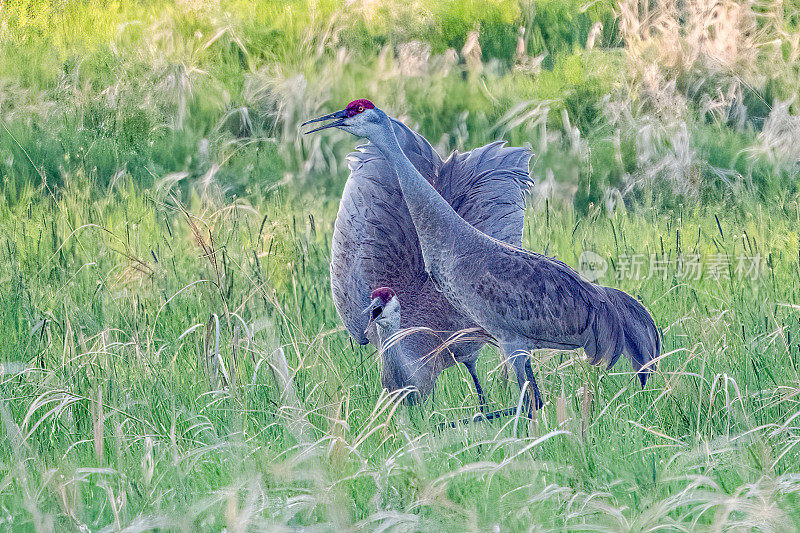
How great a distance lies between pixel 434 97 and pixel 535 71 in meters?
0.73

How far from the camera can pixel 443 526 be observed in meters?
2.52

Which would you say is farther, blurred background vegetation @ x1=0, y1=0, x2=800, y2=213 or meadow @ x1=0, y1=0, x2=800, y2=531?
blurred background vegetation @ x1=0, y1=0, x2=800, y2=213

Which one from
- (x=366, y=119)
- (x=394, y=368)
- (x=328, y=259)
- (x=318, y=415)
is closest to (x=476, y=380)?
(x=394, y=368)

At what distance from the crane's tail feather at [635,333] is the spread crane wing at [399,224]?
59cm

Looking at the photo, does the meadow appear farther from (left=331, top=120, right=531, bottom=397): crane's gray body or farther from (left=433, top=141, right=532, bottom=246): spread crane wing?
(left=433, top=141, right=532, bottom=246): spread crane wing

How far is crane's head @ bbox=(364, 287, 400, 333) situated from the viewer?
11.1 feet

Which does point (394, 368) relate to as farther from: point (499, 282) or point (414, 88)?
point (414, 88)

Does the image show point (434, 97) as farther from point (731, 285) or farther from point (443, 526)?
point (443, 526)

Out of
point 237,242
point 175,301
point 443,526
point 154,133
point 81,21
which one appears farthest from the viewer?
point 81,21

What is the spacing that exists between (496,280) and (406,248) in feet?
2.12

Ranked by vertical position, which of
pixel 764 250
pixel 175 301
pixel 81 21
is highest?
pixel 81 21

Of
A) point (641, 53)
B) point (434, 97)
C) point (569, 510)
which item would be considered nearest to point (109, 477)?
point (569, 510)

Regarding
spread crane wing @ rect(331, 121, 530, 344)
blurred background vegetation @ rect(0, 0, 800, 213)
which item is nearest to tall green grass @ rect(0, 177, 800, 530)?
spread crane wing @ rect(331, 121, 530, 344)

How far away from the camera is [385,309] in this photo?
3.39 meters
